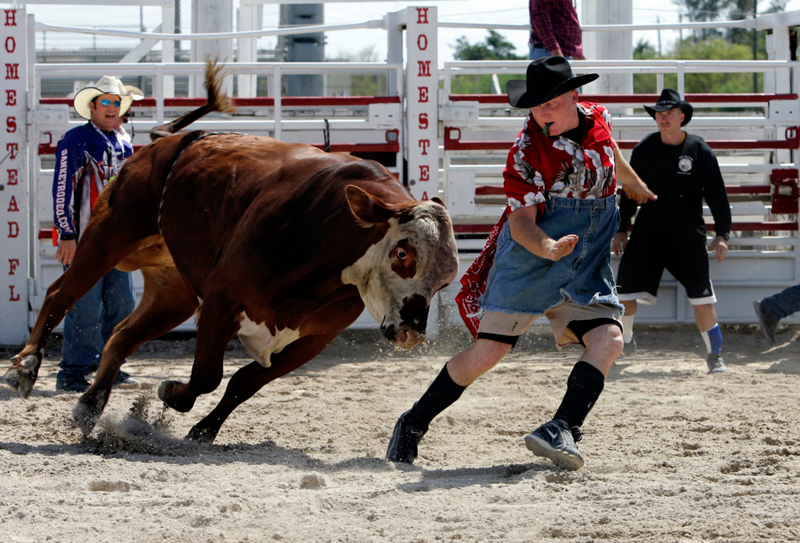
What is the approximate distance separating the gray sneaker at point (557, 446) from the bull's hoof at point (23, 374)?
255 cm

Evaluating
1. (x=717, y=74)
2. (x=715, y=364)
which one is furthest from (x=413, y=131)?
(x=717, y=74)

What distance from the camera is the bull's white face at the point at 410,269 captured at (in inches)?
140

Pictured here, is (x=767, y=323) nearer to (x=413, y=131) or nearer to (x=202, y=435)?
(x=413, y=131)

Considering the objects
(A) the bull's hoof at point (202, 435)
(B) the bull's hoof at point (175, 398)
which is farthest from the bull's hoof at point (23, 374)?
(A) the bull's hoof at point (202, 435)

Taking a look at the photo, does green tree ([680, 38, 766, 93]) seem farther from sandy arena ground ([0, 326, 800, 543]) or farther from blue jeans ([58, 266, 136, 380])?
blue jeans ([58, 266, 136, 380])

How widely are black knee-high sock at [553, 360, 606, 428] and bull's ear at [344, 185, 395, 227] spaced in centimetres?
100

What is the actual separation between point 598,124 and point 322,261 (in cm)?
129

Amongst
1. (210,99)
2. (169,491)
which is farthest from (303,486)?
(210,99)

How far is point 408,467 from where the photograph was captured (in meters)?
3.52

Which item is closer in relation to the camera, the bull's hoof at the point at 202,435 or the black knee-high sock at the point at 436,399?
the black knee-high sock at the point at 436,399

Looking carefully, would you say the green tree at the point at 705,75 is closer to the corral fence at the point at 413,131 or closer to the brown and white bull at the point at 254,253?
the corral fence at the point at 413,131

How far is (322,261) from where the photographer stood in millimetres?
3850

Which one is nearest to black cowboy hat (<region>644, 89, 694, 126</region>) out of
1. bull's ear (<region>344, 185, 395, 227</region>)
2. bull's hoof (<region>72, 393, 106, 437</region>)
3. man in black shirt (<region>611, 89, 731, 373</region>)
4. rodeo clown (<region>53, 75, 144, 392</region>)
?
man in black shirt (<region>611, 89, 731, 373</region>)

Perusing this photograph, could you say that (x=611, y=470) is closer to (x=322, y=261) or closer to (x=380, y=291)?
(x=380, y=291)
